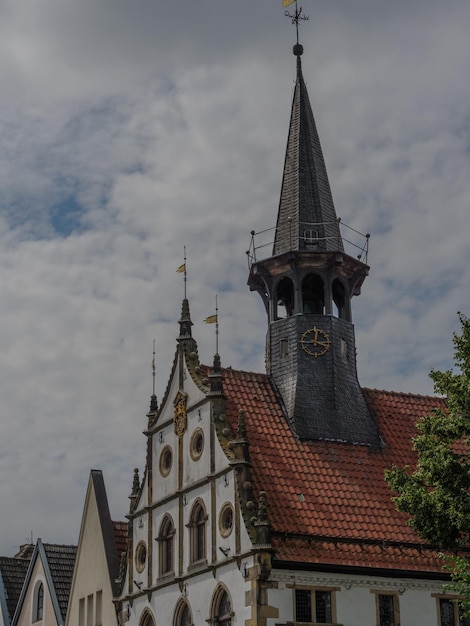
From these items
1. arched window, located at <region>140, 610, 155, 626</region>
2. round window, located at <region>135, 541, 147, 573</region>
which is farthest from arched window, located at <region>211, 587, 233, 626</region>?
round window, located at <region>135, 541, 147, 573</region>

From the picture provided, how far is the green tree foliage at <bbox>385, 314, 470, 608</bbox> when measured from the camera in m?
30.9

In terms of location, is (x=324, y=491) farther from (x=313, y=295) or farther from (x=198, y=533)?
(x=313, y=295)

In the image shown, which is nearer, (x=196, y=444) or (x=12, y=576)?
(x=196, y=444)

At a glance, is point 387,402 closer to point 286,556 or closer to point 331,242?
point 331,242

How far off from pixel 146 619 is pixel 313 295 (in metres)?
13.7

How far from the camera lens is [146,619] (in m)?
43.2

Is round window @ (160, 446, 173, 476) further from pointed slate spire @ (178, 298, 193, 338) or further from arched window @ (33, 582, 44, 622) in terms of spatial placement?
arched window @ (33, 582, 44, 622)

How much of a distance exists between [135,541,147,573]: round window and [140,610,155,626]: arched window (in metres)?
1.77

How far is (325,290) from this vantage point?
149 ft

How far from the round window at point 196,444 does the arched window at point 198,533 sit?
1740mm

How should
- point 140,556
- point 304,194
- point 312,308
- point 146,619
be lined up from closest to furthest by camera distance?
1. point 146,619
2. point 140,556
3. point 312,308
4. point 304,194

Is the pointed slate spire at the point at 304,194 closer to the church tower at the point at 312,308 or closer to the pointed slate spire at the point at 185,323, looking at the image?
the church tower at the point at 312,308

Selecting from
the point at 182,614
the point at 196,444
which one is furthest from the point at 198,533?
the point at 196,444

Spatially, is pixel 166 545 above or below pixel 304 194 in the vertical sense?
below
